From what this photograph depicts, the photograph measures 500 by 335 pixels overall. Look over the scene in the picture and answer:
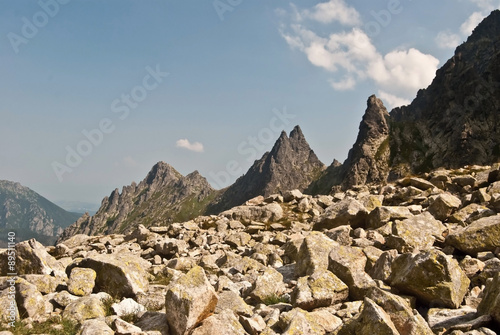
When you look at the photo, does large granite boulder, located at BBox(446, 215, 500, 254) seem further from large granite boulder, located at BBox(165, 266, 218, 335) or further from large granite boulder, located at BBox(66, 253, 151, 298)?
large granite boulder, located at BBox(66, 253, 151, 298)

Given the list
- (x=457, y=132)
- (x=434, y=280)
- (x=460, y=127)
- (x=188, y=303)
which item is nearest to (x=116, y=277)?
(x=188, y=303)

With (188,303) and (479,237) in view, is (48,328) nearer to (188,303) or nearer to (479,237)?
(188,303)

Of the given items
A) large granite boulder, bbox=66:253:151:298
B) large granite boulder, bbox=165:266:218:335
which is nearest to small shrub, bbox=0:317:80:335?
large granite boulder, bbox=66:253:151:298

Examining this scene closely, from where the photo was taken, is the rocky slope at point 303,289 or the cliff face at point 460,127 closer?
the rocky slope at point 303,289

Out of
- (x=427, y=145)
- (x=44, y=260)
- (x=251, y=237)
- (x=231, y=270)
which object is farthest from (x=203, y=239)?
(x=427, y=145)

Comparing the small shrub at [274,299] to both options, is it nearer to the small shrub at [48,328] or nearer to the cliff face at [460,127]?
the small shrub at [48,328]

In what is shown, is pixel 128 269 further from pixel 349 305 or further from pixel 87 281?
pixel 349 305

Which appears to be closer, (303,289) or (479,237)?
(303,289)

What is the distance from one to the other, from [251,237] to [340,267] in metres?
16.2

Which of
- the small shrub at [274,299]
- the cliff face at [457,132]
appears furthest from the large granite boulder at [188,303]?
the cliff face at [457,132]

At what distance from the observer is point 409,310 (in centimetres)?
674

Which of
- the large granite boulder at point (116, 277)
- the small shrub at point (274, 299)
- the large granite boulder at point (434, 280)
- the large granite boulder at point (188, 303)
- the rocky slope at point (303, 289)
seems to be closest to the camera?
the rocky slope at point (303, 289)

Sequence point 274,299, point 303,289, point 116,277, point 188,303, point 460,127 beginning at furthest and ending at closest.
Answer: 1. point 460,127
2. point 116,277
3. point 274,299
4. point 303,289
5. point 188,303

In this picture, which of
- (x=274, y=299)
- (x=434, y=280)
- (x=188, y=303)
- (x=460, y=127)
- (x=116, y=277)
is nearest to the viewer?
(x=188, y=303)
